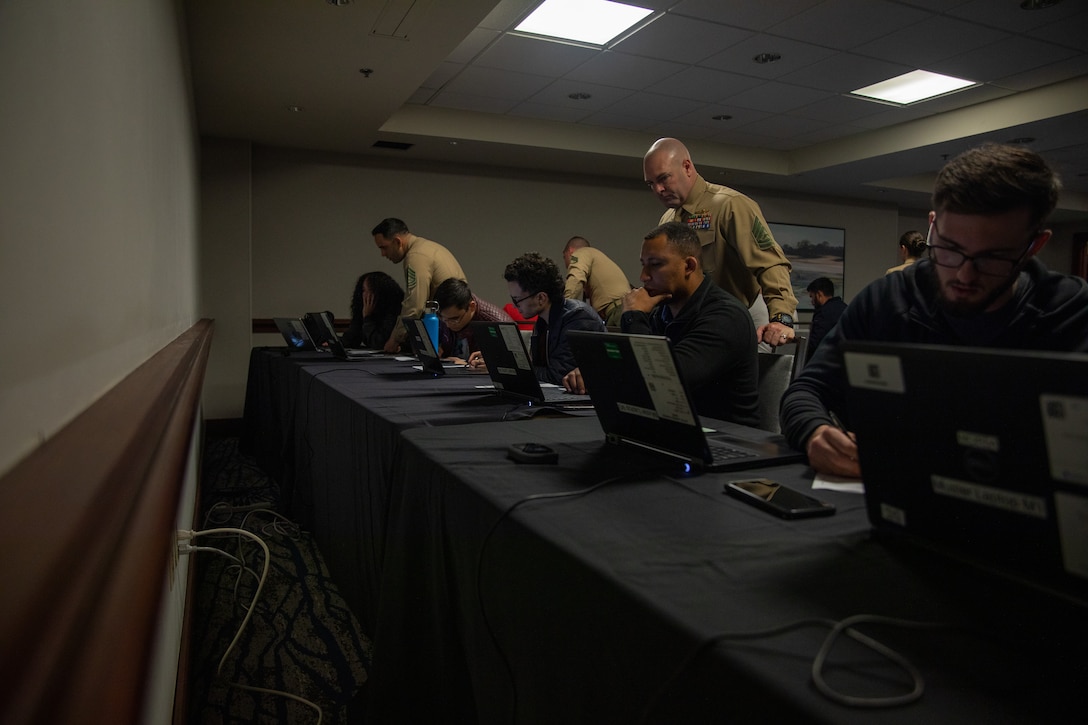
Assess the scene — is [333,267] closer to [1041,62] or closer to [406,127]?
[406,127]

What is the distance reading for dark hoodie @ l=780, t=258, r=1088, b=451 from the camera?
49.1 inches

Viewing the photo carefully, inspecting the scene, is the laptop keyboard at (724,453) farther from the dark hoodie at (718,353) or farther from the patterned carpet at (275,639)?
the patterned carpet at (275,639)

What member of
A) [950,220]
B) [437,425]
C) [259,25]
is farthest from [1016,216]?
[259,25]

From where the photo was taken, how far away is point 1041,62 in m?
4.66

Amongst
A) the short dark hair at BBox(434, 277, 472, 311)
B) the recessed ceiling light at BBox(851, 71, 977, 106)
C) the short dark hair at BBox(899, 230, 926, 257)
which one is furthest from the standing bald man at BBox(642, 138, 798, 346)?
the recessed ceiling light at BBox(851, 71, 977, 106)

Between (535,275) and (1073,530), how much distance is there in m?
2.36

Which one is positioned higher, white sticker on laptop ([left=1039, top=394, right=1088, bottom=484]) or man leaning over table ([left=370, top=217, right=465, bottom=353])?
man leaning over table ([left=370, top=217, right=465, bottom=353])

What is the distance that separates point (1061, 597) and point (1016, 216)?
30.0 inches

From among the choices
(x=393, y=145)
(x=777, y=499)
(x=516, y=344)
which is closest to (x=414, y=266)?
(x=393, y=145)

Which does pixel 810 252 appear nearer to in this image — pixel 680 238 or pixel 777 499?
pixel 680 238

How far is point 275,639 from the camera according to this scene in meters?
2.05

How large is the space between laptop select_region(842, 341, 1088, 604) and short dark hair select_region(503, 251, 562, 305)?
210 centimetres

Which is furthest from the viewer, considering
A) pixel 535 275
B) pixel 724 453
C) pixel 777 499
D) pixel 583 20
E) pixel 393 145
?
pixel 393 145

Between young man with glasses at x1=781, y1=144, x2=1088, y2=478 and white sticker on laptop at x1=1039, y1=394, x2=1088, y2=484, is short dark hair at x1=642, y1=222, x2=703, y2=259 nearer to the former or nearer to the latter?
young man with glasses at x1=781, y1=144, x2=1088, y2=478
